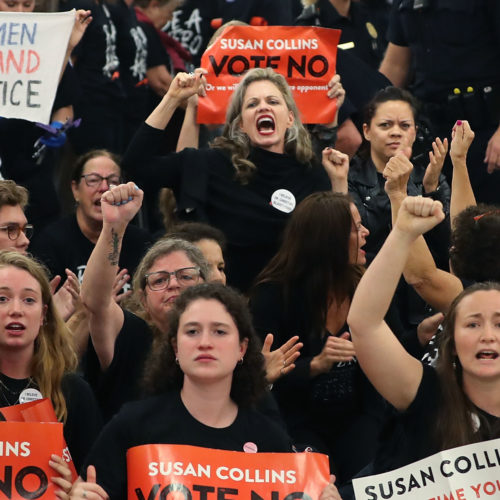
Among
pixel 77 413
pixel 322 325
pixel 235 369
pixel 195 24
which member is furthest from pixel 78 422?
pixel 195 24

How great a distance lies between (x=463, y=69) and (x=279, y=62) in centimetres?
114

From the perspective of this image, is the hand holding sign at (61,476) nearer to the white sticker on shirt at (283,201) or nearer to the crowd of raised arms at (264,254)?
the crowd of raised arms at (264,254)

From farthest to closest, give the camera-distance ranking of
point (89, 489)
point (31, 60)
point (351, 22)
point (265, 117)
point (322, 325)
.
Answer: point (351, 22), point (31, 60), point (265, 117), point (322, 325), point (89, 489)

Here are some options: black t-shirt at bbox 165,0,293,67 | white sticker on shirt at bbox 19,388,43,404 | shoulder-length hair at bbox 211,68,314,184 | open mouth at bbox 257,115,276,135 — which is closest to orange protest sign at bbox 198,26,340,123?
shoulder-length hair at bbox 211,68,314,184

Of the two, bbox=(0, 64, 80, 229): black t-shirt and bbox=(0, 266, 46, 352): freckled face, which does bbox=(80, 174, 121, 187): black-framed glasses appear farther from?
bbox=(0, 266, 46, 352): freckled face

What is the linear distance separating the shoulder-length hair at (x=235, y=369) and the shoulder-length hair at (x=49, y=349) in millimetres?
394

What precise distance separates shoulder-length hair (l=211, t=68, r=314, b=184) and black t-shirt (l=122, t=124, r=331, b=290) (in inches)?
2.0

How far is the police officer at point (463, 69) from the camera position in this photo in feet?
27.0

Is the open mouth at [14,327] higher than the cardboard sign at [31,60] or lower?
lower

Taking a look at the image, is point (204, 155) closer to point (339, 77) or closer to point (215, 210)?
point (215, 210)

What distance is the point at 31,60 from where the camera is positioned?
25.7ft

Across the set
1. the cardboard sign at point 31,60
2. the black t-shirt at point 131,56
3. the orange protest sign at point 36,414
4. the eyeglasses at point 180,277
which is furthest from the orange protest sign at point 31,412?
the black t-shirt at point 131,56

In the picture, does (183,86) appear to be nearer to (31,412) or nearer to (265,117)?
(265,117)

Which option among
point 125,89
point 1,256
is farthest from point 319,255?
point 125,89
